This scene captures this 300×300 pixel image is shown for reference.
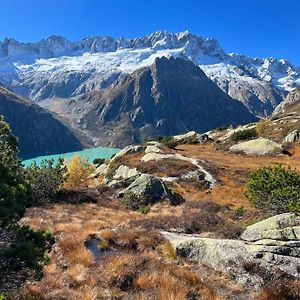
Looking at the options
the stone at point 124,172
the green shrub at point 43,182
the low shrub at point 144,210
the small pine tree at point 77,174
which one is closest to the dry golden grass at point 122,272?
the low shrub at point 144,210

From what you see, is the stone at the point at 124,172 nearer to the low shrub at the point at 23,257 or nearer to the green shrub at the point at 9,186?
the green shrub at the point at 9,186

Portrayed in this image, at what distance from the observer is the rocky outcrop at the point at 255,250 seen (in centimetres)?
1362

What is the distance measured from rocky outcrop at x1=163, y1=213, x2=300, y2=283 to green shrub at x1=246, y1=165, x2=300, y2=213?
18.8 ft

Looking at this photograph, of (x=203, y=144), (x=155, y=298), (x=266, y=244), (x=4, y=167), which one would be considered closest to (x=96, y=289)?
(x=155, y=298)

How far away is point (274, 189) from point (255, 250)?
417 inches

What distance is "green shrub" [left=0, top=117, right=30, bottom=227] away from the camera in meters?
12.0

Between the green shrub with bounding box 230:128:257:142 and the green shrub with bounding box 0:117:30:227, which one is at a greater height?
the green shrub with bounding box 230:128:257:142

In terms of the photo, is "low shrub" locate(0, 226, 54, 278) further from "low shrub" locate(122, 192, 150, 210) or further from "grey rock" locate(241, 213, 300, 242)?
"low shrub" locate(122, 192, 150, 210)

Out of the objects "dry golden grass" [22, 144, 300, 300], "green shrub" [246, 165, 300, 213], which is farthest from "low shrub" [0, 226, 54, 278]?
"green shrub" [246, 165, 300, 213]

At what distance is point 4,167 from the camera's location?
43.7 feet

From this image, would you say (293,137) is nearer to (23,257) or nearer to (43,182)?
(43,182)

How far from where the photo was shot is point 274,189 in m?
24.1

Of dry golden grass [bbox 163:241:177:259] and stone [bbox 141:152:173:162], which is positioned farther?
stone [bbox 141:152:173:162]

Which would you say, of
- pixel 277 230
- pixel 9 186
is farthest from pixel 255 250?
pixel 9 186
